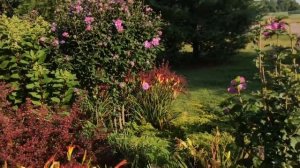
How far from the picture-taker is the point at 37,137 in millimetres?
5094

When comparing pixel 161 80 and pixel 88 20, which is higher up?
pixel 88 20

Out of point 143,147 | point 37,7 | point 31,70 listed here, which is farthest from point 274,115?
point 37,7

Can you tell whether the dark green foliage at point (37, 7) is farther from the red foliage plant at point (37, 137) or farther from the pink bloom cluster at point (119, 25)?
the red foliage plant at point (37, 137)

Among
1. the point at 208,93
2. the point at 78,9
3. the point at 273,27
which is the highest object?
the point at 78,9

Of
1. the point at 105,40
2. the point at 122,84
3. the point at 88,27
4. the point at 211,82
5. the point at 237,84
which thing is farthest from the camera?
the point at 211,82

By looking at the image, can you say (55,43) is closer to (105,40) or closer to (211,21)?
(105,40)

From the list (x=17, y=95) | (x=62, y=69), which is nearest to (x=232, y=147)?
(x=62, y=69)

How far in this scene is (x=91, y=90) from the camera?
665 cm

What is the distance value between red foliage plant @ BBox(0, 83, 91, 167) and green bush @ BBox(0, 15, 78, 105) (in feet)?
3.12

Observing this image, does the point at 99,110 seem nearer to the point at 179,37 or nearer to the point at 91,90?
the point at 91,90

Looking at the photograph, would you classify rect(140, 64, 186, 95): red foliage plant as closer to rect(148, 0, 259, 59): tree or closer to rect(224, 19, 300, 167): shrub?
rect(224, 19, 300, 167): shrub

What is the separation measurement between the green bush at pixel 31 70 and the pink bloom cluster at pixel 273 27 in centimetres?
299

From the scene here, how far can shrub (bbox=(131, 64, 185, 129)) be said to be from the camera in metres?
6.51

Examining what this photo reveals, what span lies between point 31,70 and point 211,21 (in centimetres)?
832
